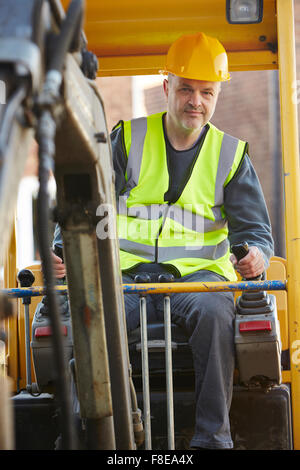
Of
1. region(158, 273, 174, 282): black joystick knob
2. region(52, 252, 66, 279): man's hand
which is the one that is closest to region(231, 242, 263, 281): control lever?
region(158, 273, 174, 282): black joystick knob

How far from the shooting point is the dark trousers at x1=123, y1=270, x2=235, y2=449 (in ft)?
10.1

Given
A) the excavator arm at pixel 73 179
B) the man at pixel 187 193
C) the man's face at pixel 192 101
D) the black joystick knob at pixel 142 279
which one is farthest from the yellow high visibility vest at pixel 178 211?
the excavator arm at pixel 73 179

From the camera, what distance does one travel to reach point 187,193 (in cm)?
370

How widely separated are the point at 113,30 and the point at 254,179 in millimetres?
1121

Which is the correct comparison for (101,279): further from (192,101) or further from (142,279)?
(192,101)

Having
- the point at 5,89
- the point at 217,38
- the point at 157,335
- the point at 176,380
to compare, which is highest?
the point at 217,38

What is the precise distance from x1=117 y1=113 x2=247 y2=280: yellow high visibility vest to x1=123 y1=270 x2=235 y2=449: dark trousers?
6.9 inches

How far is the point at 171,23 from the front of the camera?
3.97 m

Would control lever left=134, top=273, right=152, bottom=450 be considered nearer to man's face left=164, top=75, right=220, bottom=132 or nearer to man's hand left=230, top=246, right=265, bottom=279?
man's hand left=230, top=246, right=265, bottom=279

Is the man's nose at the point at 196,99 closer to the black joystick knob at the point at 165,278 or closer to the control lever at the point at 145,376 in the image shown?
the black joystick knob at the point at 165,278

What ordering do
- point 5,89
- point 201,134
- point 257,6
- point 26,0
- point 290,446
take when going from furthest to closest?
point 201,134
point 257,6
point 290,446
point 26,0
point 5,89

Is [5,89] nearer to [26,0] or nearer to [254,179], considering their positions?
[26,0]

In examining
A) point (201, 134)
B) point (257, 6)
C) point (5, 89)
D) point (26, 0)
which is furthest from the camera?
point (201, 134)

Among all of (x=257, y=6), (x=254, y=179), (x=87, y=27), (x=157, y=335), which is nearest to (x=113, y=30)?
(x=87, y=27)
